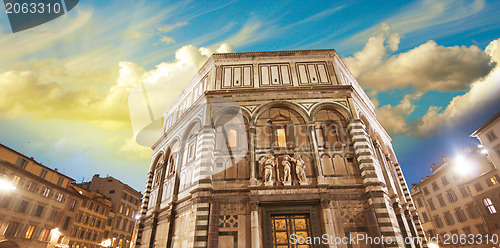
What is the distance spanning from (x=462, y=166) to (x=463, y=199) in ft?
13.6

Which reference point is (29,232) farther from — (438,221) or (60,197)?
(438,221)

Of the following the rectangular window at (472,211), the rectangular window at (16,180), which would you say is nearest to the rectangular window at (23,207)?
the rectangular window at (16,180)

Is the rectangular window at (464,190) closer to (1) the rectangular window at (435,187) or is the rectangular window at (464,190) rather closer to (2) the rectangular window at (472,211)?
(2) the rectangular window at (472,211)

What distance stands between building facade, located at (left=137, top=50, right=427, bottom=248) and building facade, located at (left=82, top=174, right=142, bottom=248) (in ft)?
82.7

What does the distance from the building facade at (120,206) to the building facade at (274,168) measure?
2521 cm

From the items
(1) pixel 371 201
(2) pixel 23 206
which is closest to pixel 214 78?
(1) pixel 371 201

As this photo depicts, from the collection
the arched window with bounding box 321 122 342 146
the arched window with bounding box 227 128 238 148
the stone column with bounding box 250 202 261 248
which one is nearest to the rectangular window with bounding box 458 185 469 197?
the arched window with bounding box 321 122 342 146

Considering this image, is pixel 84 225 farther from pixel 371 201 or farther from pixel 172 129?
pixel 371 201

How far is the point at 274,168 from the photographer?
1318 centimetres

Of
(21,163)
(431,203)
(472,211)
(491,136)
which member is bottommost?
(472,211)

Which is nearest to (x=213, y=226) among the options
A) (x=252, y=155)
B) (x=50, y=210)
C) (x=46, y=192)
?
(x=252, y=155)

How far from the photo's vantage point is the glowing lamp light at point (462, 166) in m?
29.5

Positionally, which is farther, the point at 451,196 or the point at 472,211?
the point at 451,196

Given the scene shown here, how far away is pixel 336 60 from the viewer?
18.0 m
